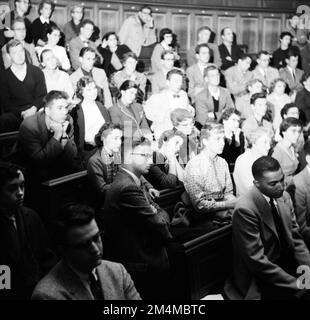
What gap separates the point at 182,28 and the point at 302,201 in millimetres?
3741

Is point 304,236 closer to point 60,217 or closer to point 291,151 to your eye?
point 291,151

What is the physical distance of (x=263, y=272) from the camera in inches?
93.7

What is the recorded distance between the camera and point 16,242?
2039 millimetres

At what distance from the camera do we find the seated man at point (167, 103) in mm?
4152

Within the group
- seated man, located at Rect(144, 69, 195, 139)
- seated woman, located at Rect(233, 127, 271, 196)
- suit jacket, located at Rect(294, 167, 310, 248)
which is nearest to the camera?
suit jacket, located at Rect(294, 167, 310, 248)

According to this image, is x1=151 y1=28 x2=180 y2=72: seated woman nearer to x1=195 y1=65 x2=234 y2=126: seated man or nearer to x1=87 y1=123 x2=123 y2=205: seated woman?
x1=195 y1=65 x2=234 y2=126: seated man

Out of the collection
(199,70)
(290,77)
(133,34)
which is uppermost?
(133,34)

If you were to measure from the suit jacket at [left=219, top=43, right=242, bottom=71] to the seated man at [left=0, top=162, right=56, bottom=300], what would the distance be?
12.8ft

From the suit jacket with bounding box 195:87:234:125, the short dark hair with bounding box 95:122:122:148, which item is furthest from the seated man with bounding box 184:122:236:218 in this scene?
the suit jacket with bounding box 195:87:234:125

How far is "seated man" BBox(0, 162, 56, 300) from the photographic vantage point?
203 centimetres

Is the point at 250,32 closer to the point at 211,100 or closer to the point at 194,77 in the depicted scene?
the point at 194,77

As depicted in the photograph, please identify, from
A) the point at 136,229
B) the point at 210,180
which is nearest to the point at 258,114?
the point at 210,180
